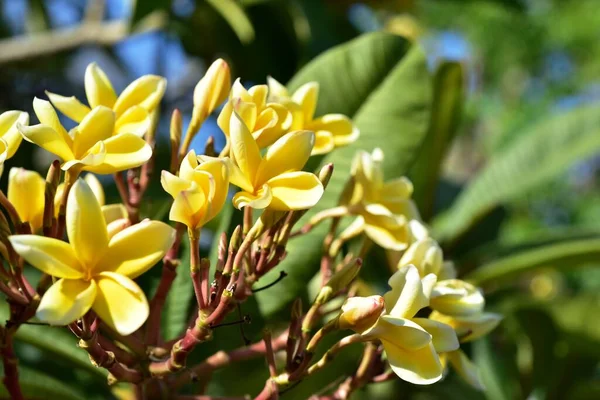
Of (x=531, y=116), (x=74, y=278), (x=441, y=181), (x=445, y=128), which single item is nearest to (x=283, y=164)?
(x=74, y=278)

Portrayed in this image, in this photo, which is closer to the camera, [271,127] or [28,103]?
[271,127]

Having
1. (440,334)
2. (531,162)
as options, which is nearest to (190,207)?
(440,334)

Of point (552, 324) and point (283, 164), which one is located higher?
point (283, 164)

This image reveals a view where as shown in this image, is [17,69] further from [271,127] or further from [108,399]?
[271,127]

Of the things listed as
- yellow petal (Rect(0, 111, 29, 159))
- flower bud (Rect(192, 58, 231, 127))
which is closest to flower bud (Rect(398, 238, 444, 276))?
flower bud (Rect(192, 58, 231, 127))

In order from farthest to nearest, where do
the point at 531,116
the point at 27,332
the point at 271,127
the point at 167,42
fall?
the point at 531,116
the point at 167,42
the point at 27,332
the point at 271,127

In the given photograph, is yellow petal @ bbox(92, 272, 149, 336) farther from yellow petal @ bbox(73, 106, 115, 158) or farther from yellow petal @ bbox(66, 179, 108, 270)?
yellow petal @ bbox(73, 106, 115, 158)

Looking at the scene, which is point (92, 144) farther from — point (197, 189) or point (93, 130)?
point (197, 189)

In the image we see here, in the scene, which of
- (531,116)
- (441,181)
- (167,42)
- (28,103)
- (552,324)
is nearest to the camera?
(552,324)

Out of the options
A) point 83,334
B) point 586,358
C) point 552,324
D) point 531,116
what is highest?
point 83,334
